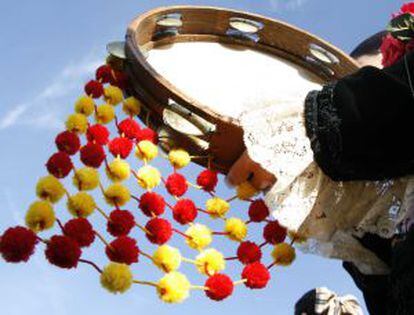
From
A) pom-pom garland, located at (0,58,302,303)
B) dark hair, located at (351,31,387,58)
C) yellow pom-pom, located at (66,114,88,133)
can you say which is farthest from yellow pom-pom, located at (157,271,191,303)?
dark hair, located at (351,31,387,58)

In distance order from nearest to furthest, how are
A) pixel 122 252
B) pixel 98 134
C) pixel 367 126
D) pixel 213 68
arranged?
pixel 367 126, pixel 122 252, pixel 98 134, pixel 213 68

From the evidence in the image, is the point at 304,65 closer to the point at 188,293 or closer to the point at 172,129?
the point at 172,129

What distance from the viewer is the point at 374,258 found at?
146 centimetres

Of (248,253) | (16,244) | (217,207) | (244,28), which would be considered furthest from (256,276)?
(244,28)

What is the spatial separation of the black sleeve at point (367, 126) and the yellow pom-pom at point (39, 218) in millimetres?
519

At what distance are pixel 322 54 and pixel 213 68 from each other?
12.0 inches

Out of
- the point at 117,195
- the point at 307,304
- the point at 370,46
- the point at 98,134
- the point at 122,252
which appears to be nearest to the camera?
the point at 122,252

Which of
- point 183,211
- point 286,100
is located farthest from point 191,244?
point 286,100

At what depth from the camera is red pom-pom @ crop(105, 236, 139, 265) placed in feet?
4.57

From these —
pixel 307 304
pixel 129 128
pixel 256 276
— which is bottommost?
pixel 307 304

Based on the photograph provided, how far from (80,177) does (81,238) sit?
0.17 meters

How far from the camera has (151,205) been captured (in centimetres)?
151

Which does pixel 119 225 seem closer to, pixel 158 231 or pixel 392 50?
pixel 158 231

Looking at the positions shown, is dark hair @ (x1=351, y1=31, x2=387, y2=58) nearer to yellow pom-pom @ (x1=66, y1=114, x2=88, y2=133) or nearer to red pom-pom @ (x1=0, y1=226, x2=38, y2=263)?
yellow pom-pom @ (x1=66, y1=114, x2=88, y2=133)
